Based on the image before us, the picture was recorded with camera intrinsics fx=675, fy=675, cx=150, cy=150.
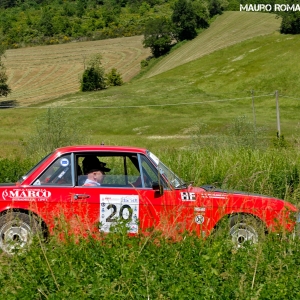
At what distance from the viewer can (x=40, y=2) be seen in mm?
197750

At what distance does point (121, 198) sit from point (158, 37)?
103m

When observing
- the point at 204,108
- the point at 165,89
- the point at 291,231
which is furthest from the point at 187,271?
the point at 165,89

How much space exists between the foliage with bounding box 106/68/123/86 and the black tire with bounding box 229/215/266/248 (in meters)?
84.7

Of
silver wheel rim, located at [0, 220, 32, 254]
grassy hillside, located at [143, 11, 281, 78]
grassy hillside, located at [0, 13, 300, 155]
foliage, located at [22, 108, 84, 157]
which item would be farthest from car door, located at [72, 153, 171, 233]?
grassy hillside, located at [143, 11, 281, 78]

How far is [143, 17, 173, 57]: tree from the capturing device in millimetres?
108938

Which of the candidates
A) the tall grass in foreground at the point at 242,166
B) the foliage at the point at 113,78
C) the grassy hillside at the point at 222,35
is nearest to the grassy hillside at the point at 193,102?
the grassy hillside at the point at 222,35

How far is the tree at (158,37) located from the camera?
108938 millimetres

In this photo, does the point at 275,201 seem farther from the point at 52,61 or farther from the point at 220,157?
the point at 52,61

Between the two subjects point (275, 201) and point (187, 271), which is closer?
point (187, 271)

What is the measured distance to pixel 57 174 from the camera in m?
9.53

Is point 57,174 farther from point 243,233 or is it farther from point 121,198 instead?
point 243,233

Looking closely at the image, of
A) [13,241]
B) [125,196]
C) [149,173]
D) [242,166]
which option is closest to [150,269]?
[13,241]

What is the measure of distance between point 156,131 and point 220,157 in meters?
39.6

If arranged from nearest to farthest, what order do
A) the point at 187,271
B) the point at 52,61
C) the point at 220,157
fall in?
1. the point at 187,271
2. the point at 220,157
3. the point at 52,61
